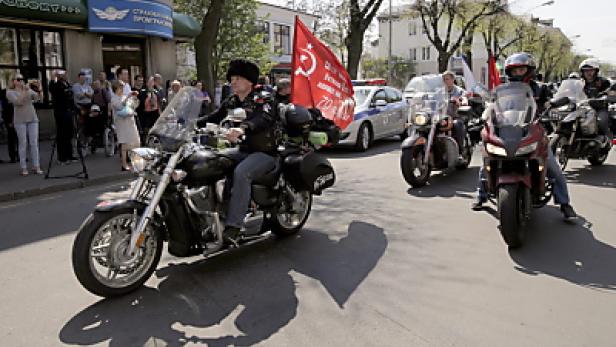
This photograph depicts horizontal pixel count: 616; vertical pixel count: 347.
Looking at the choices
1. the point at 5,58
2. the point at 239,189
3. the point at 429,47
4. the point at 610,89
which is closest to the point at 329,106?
the point at 239,189

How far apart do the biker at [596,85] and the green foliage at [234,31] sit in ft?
64.5

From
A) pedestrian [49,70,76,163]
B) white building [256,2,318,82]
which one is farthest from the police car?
white building [256,2,318,82]

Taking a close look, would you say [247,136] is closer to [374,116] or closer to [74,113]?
[74,113]

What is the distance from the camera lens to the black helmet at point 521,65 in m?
5.53

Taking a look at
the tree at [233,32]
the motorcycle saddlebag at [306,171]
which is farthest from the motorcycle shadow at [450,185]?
the tree at [233,32]

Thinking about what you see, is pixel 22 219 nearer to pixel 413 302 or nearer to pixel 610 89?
pixel 413 302

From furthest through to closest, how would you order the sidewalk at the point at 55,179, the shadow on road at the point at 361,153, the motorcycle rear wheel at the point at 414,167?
the shadow on road at the point at 361,153
the sidewalk at the point at 55,179
the motorcycle rear wheel at the point at 414,167

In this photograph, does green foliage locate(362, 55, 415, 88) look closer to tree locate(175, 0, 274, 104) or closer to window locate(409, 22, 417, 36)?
window locate(409, 22, 417, 36)

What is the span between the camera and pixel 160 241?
4.13m

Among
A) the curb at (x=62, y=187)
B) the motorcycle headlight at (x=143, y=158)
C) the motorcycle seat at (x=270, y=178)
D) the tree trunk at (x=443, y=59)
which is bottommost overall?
the curb at (x=62, y=187)

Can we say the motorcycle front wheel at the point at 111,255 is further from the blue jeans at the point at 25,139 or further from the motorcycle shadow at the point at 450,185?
the blue jeans at the point at 25,139

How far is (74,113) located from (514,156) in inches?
341

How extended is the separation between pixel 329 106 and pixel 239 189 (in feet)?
6.44

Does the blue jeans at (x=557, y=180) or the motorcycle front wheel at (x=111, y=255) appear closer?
the motorcycle front wheel at (x=111, y=255)
